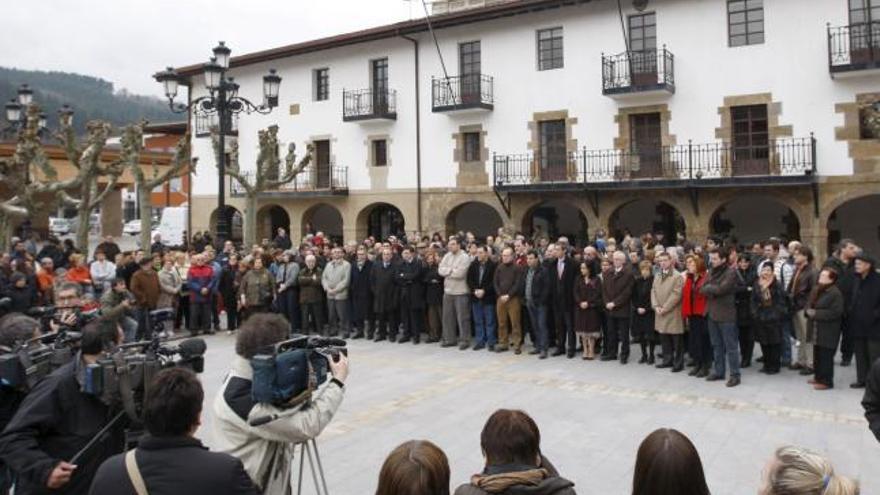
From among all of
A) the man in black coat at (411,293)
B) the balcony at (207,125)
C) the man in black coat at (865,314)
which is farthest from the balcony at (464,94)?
the man in black coat at (865,314)

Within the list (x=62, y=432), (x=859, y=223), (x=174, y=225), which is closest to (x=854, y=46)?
(x=859, y=223)

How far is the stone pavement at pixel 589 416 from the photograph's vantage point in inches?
235

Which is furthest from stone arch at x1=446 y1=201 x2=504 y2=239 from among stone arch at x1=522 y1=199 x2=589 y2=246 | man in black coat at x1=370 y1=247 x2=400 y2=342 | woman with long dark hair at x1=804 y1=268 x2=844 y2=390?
woman with long dark hair at x1=804 y1=268 x2=844 y2=390

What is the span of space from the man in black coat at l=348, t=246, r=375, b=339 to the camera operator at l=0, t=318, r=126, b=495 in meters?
9.24

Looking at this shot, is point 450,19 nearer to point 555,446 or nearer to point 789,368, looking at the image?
point 789,368

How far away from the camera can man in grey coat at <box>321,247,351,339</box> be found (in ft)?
42.9

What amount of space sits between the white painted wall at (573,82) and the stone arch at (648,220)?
3.18 m

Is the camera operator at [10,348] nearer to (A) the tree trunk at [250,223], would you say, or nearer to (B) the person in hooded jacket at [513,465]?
(B) the person in hooded jacket at [513,465]

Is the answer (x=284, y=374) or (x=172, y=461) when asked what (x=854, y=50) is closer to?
(x=284, y=374)

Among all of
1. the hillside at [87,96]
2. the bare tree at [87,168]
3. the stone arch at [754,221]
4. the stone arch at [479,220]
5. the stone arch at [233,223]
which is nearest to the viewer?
the bare tree at [87,168]

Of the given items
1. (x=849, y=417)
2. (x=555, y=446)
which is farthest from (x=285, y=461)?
(x=849, y=417)

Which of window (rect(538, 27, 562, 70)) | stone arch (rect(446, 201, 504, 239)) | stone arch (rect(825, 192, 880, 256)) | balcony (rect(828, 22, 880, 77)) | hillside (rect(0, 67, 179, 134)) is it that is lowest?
stone arch (rect(825, 192, 880, 256))

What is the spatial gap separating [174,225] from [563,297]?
2414cm

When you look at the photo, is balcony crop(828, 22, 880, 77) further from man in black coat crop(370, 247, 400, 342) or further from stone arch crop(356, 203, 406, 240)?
stone arch crop(356, 203, 406, 240)
